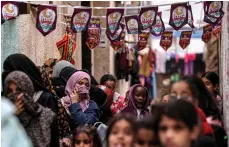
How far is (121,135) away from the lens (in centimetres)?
651

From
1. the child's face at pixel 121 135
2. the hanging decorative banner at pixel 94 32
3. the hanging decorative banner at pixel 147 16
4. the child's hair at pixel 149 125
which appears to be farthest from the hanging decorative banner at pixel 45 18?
the child's hair at pixel 149 125

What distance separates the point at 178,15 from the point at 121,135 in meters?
8.04

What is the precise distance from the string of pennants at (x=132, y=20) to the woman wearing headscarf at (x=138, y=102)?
2.22m

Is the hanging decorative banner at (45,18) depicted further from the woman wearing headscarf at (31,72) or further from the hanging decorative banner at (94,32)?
the woman wearing headscarf at (31,72)

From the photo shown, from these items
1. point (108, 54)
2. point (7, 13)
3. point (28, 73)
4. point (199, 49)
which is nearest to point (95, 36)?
point (108, 54)

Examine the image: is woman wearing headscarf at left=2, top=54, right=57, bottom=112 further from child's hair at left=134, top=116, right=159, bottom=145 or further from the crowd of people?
child's hair at left=134, top=116, right=159, bottom=145

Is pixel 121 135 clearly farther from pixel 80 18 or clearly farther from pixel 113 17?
pixel 113 17

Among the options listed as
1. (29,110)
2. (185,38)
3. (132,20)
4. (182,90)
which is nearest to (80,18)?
(132,20)

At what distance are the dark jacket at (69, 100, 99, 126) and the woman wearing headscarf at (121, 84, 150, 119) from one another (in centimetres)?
40

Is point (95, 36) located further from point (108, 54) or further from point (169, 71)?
point (169, 71)

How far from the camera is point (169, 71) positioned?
42812 mm

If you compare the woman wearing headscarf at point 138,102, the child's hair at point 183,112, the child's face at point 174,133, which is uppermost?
the child's hair at point 183,112

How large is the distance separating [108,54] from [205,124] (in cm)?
1464

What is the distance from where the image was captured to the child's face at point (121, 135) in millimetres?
6449
